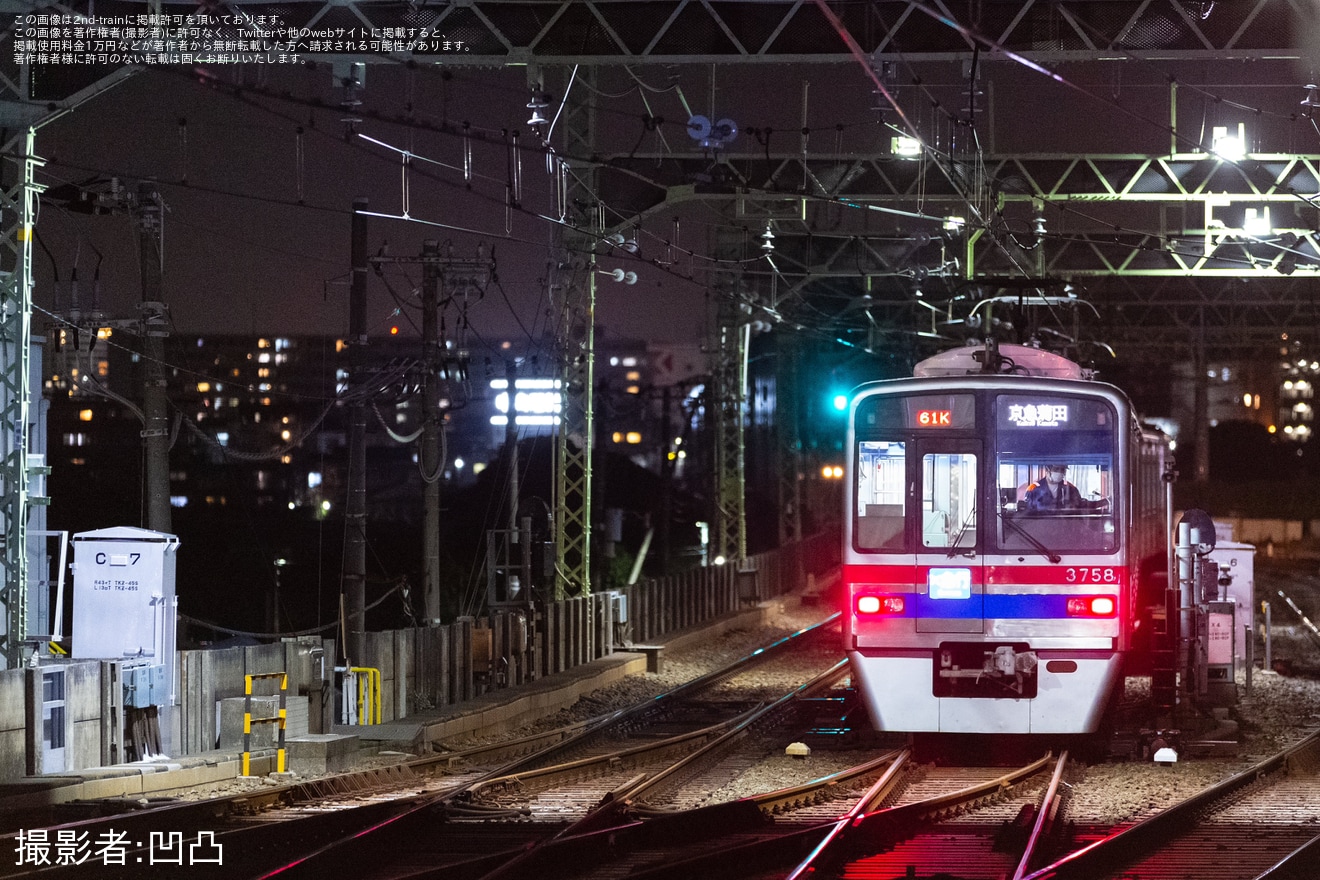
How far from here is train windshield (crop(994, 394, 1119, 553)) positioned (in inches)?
519

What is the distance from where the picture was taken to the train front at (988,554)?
1310 cm

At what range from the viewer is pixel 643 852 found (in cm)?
992

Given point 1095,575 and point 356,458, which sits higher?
point 356,458

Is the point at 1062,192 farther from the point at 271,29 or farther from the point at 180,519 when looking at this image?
the point at 180,519

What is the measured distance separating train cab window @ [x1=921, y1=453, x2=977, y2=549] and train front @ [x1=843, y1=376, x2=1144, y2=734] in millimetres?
12

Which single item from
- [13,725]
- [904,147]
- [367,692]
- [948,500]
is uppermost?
[904,147]

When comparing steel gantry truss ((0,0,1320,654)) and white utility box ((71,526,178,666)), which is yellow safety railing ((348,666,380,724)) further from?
steel gantry truss ((0,0,1320,654))

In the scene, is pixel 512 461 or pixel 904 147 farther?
pixel 512 461

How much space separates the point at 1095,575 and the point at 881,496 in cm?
181

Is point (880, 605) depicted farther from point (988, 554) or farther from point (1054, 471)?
point (1054, 471)

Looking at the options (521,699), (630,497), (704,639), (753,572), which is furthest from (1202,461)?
(521,699)

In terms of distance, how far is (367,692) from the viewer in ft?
55.0

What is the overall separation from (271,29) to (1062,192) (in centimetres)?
1328

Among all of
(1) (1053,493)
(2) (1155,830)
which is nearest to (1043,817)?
(2) (1155,830)
